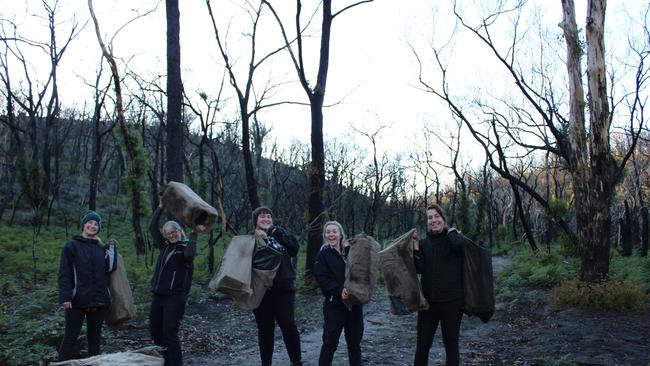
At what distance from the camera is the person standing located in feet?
16.9

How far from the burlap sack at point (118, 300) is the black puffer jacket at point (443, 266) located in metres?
3.23

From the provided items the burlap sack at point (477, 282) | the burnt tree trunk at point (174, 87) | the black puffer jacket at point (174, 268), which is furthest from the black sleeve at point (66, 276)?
the burnt tree trunk at point (174, 87)

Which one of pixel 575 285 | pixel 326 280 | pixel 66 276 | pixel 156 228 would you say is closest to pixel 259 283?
Answer: pixel 326 280

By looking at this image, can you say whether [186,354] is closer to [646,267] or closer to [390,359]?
[390,359]

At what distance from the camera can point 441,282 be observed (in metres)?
4.83

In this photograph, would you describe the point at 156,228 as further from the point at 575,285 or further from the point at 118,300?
the point at 575,285

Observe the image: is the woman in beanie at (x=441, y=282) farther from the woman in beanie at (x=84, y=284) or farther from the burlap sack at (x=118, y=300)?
the woman in beanie at (x=84, y=284)

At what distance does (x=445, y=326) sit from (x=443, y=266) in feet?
1.83

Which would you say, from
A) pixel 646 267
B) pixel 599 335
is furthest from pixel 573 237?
pixel 599 335

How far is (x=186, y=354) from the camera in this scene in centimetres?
729

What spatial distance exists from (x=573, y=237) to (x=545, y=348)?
11.2 m

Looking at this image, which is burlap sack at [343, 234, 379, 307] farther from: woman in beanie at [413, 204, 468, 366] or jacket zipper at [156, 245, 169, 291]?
jacket zipper at [156, 245, 169, 291]

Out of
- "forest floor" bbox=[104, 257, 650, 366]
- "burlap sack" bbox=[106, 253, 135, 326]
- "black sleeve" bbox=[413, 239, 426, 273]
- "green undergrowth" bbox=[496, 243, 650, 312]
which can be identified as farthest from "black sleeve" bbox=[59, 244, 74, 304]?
"green undergrowth" bbox=[496, 243, 650, 312]

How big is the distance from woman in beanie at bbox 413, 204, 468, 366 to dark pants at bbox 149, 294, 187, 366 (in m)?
2.47
